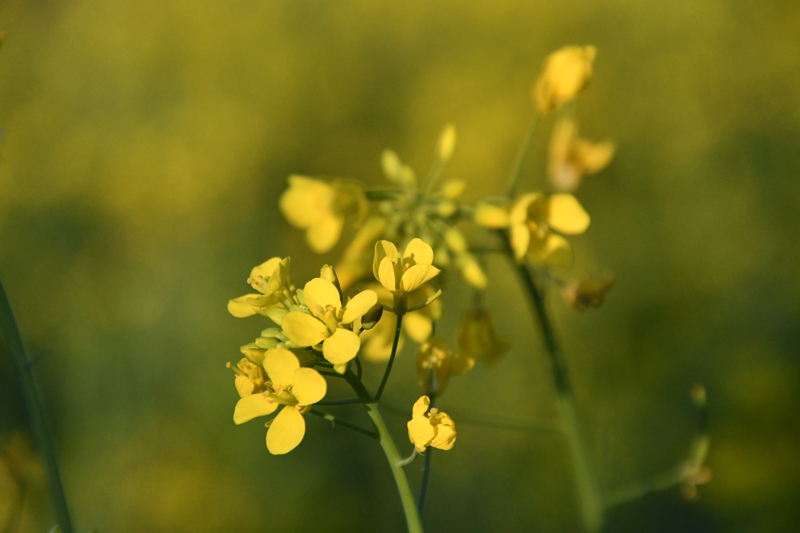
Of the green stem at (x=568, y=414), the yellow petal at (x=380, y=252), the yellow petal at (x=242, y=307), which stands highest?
the yellow petal at (x=380, y=252)

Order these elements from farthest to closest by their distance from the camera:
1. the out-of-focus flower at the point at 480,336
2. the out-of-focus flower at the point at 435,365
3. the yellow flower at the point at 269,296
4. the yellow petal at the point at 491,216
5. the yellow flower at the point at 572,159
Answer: the yellow flower at the point at 572,159
the out-of-focus flower at the point at 480,336
the yellow petal at the point at 491,216
the out-of-focus flower at the point at 435,365
the yellow flower at the point at 269,296

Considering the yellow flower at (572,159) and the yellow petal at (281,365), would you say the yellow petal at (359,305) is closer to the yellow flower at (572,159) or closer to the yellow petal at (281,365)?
the yellow petal at (281,365)

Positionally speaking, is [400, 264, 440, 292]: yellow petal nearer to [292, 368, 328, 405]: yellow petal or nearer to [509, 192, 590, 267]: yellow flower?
[292, 368, 328, 405]: yellow petal

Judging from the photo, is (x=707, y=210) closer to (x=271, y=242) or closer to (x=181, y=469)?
(x=271, y=242)

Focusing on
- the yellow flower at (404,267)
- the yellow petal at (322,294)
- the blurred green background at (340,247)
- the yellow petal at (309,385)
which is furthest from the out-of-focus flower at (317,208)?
the blurred green background at (340,247)

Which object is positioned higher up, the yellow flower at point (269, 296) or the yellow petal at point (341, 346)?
the yellow flower at point (269, 296)

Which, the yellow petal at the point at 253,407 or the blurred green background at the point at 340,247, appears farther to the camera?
the blurred green background at the point at 340,247

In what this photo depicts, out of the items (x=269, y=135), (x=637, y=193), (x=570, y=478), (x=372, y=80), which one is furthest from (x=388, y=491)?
(x=372, y=80)
